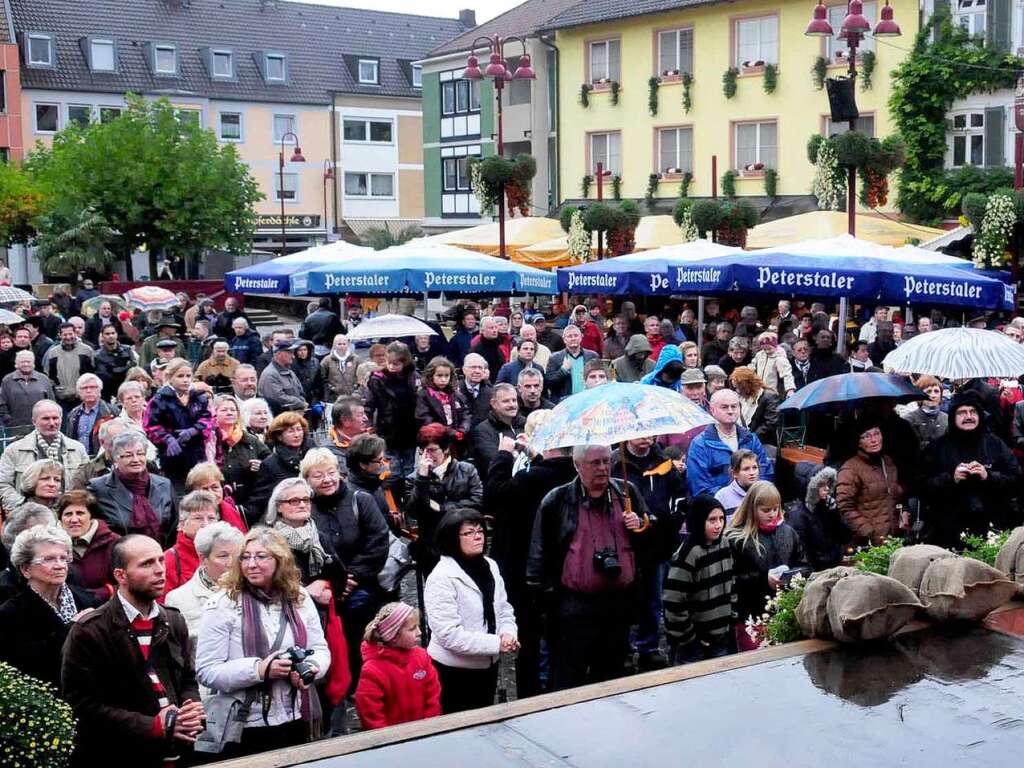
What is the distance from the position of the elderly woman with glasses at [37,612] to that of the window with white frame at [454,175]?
4808 centimetres

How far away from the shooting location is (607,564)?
7.12 meters

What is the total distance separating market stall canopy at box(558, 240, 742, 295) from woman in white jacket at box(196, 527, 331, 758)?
11633 millimetres

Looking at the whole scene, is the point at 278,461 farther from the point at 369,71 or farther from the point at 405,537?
the point at 369,71

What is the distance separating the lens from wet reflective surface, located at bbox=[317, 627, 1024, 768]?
16.8 feet

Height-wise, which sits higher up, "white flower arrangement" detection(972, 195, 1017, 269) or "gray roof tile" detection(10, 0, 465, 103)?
"gray roof tile" detection(10, 0, 465, 103)

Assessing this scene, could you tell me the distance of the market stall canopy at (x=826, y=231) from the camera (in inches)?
951

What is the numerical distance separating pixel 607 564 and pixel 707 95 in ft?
113

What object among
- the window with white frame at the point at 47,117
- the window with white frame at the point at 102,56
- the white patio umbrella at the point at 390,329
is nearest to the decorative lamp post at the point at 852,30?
the white patio umbrella at the point at 390,329

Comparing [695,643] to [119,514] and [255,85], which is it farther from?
[255,85]

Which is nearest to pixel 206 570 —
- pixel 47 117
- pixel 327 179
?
pixel 47 117

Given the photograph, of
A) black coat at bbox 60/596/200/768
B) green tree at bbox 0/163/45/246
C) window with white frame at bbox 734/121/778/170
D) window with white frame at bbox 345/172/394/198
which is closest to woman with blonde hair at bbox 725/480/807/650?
black coat at bbox 60/596/200/768

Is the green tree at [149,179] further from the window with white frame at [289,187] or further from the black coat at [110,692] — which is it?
the black coat at [110,692]

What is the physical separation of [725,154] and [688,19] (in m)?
4.33

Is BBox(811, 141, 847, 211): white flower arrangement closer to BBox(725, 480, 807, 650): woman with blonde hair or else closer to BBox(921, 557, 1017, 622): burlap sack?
BBox(725, 480, 807, 650): woman with blonde hair
